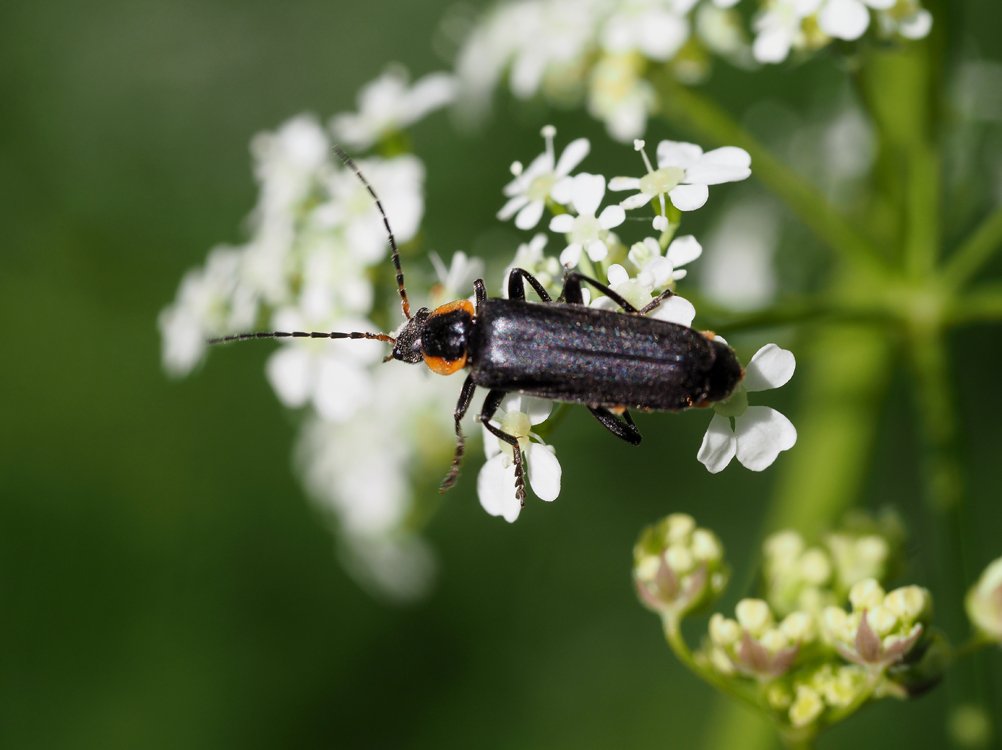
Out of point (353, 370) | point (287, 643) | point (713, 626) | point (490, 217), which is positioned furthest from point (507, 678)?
point (713, 626)

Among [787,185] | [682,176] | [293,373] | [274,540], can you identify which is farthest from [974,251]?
[274,540]

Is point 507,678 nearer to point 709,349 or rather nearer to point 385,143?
point 385,143

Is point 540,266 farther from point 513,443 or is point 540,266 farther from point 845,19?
point 845,19

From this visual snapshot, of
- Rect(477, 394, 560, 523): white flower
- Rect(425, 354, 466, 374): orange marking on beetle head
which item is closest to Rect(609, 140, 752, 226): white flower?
Rect(477, 394, 560, 523): white flower

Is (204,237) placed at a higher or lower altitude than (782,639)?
higher

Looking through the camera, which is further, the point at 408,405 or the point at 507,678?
the point at 507,678

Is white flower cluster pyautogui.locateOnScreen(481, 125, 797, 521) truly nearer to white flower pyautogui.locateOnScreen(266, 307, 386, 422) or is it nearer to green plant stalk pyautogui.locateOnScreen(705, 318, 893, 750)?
white flower pyautogui.locateOnScreen(266, 307, 386, 422)

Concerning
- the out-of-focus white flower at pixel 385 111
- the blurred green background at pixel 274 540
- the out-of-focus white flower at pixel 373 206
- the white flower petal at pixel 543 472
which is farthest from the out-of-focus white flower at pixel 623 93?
the blurred green background at pixel 274 540
